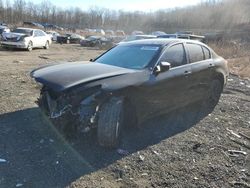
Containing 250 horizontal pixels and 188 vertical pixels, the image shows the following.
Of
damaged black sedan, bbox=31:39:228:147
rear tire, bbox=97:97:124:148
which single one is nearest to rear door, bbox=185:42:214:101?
damaged black sedan, bbox=31:39:228:147

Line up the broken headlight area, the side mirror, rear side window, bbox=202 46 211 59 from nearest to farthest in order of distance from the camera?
the broken headlight area, the side mirror, rear side window, bbox=202 46 211 59

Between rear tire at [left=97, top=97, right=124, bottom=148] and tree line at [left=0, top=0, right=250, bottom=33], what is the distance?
236 feet

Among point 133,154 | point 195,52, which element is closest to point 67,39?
point 195,52

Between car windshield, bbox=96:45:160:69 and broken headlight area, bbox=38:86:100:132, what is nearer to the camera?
broken headlight area, bbox=38:86:100:132

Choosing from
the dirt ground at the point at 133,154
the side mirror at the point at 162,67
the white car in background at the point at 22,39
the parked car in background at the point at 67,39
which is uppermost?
the side mirror at the point at 162,67

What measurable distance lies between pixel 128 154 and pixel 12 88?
488 centimetres

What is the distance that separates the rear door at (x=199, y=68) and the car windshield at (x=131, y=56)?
106 centimetres

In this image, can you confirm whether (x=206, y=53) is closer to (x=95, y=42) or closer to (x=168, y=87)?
(x=168, y=87)

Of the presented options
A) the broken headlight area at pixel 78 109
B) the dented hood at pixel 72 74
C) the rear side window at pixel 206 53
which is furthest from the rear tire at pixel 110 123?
the rear side window at pixel 206 53

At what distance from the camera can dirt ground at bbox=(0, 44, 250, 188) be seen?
14.3 feet

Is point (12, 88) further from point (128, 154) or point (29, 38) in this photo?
point (29, 38)

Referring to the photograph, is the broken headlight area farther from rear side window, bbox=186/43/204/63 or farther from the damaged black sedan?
rear side window, bbox=186/43/204/63

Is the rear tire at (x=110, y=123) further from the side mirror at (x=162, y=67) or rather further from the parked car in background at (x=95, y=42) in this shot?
the parked car in background at (x=95, y=42)

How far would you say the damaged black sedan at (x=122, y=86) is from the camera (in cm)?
497
